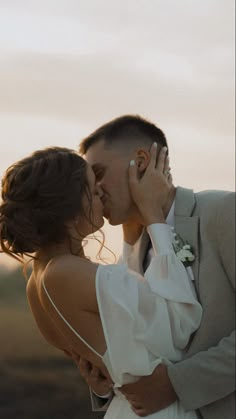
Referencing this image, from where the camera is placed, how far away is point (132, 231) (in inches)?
204

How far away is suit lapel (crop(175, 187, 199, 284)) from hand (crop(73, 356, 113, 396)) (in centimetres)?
63

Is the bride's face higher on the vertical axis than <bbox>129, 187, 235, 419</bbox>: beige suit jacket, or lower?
higher

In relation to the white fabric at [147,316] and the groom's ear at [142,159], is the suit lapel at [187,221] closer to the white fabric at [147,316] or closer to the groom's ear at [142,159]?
the white fabric at [147,316]

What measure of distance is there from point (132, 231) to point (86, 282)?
30.3 inches

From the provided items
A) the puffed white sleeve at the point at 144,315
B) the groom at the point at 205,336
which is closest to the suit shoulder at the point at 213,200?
the groom at the point at 205,336

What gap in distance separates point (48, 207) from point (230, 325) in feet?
3.24

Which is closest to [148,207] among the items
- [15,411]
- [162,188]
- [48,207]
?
[162,188]

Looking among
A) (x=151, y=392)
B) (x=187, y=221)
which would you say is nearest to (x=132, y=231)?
(x=187, y=221)


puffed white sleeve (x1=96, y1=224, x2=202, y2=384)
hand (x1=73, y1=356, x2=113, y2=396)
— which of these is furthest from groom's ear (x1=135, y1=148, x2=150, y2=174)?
hand (x1=73, y1=356, x2=113, y2=396)

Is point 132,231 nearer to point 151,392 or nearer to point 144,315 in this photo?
point 144,315

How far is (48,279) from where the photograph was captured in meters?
4.50

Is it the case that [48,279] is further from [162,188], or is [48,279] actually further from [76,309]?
[162,188]

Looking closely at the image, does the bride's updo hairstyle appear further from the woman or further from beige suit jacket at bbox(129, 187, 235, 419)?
beige suit jacket at bbox(129, 187, 235, 419)

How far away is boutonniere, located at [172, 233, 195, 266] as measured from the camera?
4703 mm
